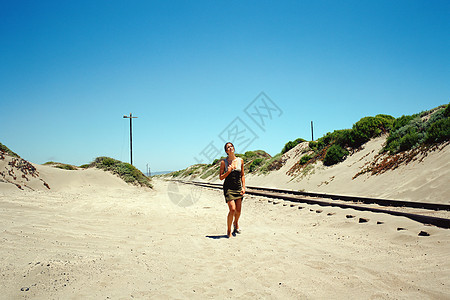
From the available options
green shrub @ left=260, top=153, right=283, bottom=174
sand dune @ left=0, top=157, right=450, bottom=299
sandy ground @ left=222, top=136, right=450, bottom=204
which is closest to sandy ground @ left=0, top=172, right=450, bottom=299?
sand dune @ left=0, top=157, right=450, bottom=299

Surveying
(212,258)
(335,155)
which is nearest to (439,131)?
(335,155)

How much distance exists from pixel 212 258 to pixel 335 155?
57.7ft

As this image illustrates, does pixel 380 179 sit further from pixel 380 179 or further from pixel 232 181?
pixel 232 181

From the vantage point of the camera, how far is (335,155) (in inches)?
776

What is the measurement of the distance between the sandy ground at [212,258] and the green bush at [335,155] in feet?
45.1

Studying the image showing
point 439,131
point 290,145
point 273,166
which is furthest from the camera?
point 290,145

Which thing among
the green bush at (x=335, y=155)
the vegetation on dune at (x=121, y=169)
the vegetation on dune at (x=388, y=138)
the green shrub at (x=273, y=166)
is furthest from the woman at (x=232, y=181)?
the green shrub at (x=273, y=166)

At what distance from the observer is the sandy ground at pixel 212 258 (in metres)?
2.91

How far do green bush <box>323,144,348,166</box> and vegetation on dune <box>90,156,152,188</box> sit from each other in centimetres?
1299

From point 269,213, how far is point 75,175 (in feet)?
30.9

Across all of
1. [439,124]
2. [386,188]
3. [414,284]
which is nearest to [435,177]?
[386,188]

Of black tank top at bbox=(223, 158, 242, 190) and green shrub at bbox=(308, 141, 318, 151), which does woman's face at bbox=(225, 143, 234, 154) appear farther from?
green shrub at bbox=(308, 141, 318, 151)

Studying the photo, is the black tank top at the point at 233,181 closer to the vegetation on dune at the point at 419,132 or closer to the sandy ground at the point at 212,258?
the sandy ground at the point at 212,258

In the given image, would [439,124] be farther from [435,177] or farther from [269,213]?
[269,213]
